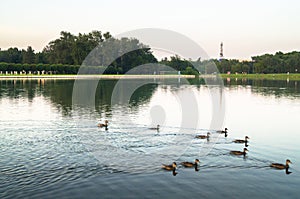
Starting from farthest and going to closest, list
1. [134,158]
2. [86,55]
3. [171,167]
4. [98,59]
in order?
1. [86,55]
2. [98,59]
3. [134,158]
4. [171,167]


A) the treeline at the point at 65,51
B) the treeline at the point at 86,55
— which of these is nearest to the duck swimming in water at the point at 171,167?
the treeline at the point at 86,55

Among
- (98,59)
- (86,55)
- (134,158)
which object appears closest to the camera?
(134,158)

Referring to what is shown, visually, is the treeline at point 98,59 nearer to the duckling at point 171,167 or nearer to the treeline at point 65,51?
the treeline at point 65,51

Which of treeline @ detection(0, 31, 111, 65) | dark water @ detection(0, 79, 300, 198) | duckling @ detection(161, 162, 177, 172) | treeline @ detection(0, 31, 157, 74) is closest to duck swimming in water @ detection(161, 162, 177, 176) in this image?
duckling @ detection(161, 162, 177, 172)

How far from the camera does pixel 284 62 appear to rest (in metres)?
174

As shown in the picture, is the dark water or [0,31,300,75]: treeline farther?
[0,31,300,75]: treeline

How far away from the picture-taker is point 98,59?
450 feet

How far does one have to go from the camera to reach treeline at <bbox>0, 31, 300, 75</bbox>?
135 m

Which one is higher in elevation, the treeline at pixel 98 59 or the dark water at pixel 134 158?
the treeline at pixel 98 59

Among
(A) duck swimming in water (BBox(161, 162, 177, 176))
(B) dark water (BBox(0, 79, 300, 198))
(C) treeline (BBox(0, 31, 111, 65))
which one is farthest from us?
(C) treeline (BBox(0, 31, 111, 65))

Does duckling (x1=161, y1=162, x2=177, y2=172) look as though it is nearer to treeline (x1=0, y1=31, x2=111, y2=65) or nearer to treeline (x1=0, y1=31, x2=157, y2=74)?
treeline (x1=0, y1=31, x2=157, y2=74)

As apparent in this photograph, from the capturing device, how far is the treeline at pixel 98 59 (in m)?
135

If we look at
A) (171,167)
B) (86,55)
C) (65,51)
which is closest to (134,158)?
(171,167)

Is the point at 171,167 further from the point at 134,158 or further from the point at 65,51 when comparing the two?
the point at 65,51
